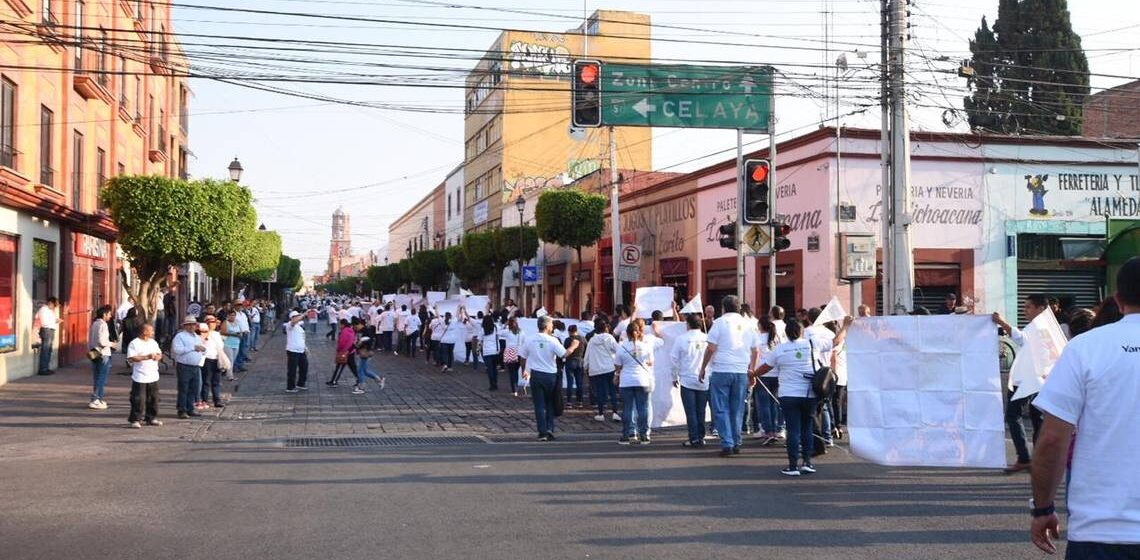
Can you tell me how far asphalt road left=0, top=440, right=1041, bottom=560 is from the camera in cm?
695

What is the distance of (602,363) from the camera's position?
48.4 ft

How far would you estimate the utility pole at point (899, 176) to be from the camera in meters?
15.5

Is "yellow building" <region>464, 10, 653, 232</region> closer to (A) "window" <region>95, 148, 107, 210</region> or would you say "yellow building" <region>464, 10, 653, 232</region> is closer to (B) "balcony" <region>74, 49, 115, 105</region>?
(A) "window" <region>95, 148, 107, 210</region>

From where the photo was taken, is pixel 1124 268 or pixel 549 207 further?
pixel 549 207

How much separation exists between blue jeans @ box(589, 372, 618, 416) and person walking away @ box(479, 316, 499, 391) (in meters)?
5.13

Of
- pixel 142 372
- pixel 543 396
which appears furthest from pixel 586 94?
pixel 142 372

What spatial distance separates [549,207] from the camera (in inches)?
1395

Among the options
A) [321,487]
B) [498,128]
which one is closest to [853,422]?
[321,487]

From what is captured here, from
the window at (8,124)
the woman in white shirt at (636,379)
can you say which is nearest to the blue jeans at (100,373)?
the window at (8,124)

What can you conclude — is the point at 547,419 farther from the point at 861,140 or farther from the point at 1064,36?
the point at 1064,36

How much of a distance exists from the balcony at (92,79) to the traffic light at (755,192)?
15106 millimetres

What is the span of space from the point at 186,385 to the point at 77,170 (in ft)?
41.0

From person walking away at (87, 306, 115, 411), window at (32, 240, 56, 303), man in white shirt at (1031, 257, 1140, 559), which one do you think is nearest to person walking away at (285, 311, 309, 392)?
person walking away at (87, 306, 115, 411)

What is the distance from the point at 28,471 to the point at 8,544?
3.78m
